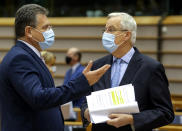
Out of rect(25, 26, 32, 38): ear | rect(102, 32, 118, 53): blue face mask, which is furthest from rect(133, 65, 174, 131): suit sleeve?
rect(25, 26, 32, 38): ear

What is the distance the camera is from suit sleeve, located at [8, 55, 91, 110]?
215 centimetres

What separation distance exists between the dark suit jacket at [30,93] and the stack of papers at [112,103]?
0.10 m

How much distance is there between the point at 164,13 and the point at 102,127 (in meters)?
6.35

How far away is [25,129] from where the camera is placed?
2.28 m

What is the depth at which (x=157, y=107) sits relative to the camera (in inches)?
97.0

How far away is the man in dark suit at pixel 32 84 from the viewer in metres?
2.17

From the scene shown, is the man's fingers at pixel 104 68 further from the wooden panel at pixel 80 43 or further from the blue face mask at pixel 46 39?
the wooden panel at pixel 80 43

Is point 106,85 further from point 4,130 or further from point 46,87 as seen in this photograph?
point 4,130

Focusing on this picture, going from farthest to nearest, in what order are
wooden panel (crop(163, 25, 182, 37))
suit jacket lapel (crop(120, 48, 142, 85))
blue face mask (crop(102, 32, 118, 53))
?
wooden panel (crop(163, 25, 182, 37))
blue face mask (crop(102, 32, 118, 53))
suit jacket lapel (crop(120, 48, 142, 85))

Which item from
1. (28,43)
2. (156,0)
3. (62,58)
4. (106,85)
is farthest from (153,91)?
(62,58)

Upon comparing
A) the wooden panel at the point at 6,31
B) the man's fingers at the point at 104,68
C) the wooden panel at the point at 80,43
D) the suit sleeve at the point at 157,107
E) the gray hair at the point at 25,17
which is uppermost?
the gray hair at the point at 25,17

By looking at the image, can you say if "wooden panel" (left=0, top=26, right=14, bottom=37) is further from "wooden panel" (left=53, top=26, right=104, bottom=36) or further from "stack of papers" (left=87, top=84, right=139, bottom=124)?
"stack of papers" (left=87, top=84, right=139, bottom=124)

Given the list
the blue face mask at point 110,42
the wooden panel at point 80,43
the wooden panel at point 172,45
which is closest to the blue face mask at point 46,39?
the blue face mask at point 110,42

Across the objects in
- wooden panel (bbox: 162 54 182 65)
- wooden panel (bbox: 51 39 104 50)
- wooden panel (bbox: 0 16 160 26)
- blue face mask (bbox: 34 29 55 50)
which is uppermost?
blue face mask (bbox: 34 29 55 50)
